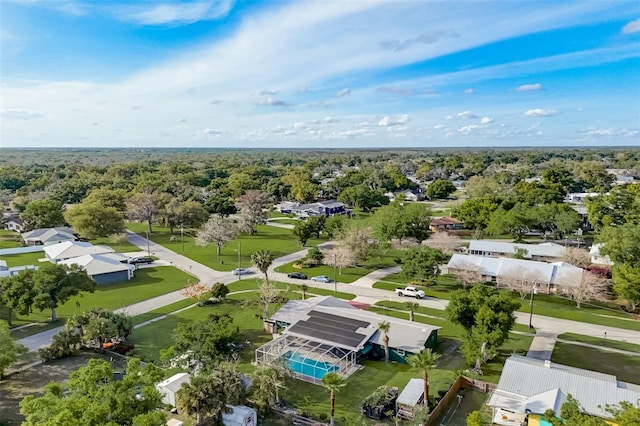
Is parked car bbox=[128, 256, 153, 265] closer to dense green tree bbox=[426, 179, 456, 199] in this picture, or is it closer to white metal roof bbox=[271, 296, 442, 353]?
white metal roof bbox=[271, 296, 442, 353]

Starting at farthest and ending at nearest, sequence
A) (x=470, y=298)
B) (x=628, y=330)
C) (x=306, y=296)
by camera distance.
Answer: (x=306, y=296) < (x=628, y=330) < (x=470, y=298)

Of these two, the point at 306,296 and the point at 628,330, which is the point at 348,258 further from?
the point at 628,330

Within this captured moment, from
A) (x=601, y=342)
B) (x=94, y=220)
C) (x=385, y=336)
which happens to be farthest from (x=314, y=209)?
(x=601, y=342)

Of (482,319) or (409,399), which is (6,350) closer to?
(409,399)

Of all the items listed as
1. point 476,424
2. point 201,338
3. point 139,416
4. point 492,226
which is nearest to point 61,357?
point 201,338

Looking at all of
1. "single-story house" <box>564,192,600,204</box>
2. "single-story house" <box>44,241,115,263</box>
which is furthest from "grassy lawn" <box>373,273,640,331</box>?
"single-story house" <box>564,192,600,204</box>
